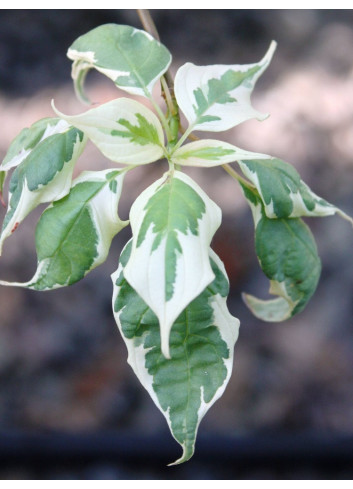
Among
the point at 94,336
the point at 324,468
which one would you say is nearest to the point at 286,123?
the point at 94,336

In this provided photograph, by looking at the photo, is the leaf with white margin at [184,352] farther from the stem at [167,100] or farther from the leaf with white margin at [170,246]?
the stem at [167,100]

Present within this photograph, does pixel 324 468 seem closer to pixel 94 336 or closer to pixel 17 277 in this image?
pixel 94 336

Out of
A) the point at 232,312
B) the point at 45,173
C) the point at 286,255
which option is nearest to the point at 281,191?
the point at 286,255

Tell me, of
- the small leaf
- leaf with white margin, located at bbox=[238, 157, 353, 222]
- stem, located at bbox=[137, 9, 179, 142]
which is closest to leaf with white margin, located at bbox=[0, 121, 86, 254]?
the small leaf

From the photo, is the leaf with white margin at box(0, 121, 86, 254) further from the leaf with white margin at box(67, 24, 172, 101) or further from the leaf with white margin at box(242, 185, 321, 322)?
the leaf with white margin at box(242, 185, 321, 322)

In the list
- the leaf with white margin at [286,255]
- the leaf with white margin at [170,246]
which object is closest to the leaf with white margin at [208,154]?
the leaf with white margin at [170,246]

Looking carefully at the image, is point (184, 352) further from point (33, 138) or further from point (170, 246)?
point (33, 138)
